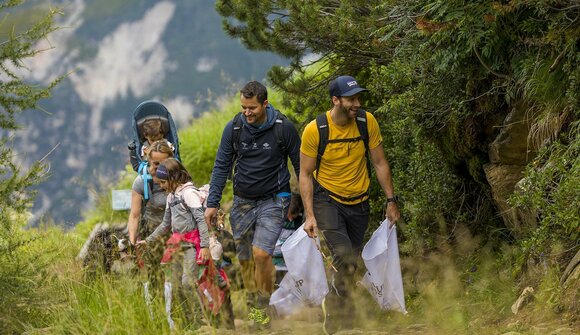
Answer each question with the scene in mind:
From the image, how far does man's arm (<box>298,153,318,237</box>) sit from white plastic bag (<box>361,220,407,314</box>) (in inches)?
23.6

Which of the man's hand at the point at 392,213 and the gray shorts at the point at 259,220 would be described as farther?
the gray shorts at the point at 259,220

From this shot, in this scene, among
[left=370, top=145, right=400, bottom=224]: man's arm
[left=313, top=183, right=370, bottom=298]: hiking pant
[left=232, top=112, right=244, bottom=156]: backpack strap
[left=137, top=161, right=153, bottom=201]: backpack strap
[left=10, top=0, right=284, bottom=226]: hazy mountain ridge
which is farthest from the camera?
[left=10, top=0, right=284, bottom=226]: hazy mountain ridge

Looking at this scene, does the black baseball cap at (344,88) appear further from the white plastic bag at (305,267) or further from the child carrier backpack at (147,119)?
the child carrier backpack at (147,119)

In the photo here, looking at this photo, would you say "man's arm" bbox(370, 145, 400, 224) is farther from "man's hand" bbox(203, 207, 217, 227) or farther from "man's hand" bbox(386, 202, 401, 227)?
"man's hand" bbox(203, 207, 217, 227)

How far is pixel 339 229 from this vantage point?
874 cm

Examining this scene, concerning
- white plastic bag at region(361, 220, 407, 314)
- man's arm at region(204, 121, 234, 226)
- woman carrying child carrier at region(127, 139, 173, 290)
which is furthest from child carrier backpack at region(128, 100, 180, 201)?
white plastic bag at region(361, 220, 407, 314)

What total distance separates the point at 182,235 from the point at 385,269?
66.6 inches

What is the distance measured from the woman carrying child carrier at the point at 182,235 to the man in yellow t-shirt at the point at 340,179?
0.91 metres

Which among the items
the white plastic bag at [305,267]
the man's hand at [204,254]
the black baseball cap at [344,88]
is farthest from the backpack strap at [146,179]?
the black baseball cap at [344,88]

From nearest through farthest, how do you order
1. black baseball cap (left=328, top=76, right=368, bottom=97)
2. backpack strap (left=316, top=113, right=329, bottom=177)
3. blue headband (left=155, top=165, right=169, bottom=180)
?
black baseball cap (left=328, top=76, right=368, bottom=97) < backpack strap (left=316, top=113, right=329, bottom=177) < blue headband (left=155, top=165, right=169, bottom=180)

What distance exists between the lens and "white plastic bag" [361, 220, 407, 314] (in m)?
8.83

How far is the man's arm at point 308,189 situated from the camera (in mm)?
8586

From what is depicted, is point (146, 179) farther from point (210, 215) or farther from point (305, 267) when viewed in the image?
point (305, 267)

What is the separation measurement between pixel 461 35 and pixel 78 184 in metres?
9.83
